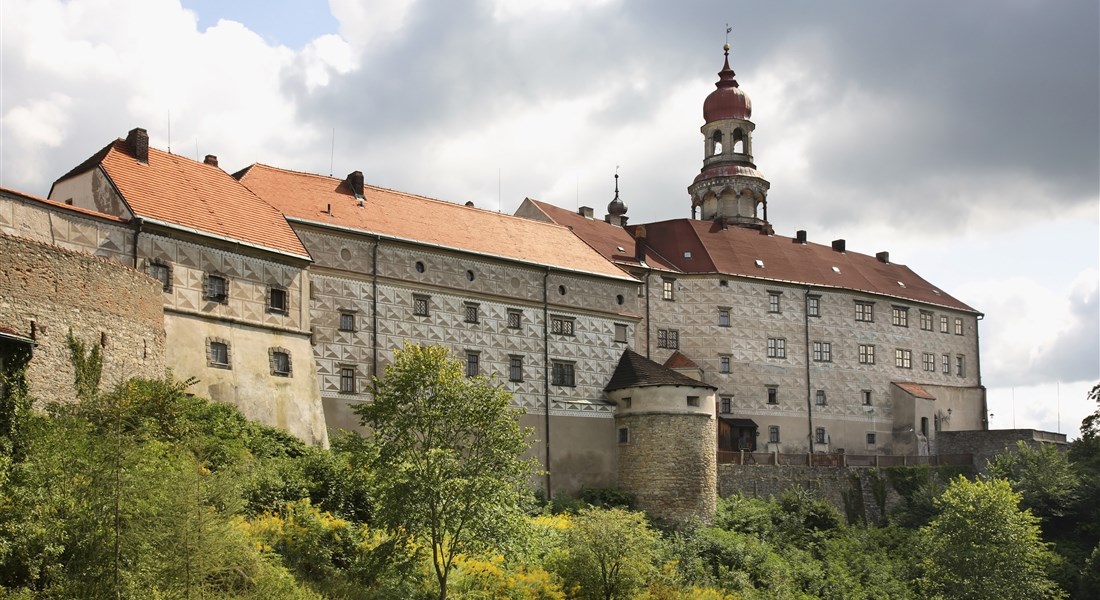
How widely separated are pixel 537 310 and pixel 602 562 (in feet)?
56.3

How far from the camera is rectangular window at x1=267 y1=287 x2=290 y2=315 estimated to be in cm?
3666

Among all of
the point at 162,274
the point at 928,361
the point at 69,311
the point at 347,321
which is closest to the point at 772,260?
the point at 928,361

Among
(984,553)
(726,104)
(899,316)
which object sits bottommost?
(984,553)

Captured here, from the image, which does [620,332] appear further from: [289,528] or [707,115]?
[707,115]

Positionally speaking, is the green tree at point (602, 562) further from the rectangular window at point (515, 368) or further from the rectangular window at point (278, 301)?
the rectangular window at point (515, 368)

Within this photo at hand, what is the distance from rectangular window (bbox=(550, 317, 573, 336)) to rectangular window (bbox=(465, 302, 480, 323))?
362 centimetres

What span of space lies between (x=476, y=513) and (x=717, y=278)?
108ft

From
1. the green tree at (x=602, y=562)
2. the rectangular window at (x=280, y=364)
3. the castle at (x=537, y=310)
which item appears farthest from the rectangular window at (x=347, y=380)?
the green tree at (x=602, y=562)

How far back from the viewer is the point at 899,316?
64438 millimetres

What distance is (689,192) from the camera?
7281cm

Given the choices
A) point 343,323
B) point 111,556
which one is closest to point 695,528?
point 343,323

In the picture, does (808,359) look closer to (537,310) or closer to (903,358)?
(903,358)

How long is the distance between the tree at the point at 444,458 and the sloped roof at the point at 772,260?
102ft

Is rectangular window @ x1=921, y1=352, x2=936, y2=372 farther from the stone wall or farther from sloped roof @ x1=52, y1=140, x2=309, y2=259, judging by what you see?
the stone wall
